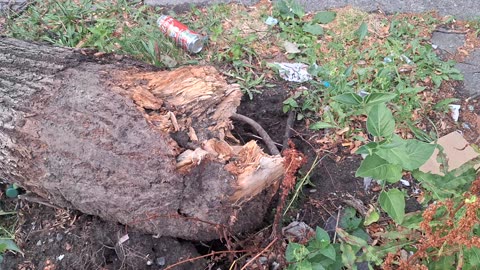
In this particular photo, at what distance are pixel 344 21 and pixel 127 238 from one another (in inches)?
84.5

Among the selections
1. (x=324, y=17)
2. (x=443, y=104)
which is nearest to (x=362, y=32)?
(x=324, y=17)

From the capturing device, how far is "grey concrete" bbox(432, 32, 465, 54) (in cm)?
333

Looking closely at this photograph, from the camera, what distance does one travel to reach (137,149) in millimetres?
1972

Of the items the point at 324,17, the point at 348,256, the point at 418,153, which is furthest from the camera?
the point at 324,17

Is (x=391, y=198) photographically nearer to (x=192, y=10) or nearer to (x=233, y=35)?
(x=233, y=35)

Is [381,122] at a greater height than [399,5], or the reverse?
[381,122]

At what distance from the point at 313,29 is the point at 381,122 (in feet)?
6.07

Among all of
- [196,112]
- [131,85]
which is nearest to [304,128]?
[196,112]

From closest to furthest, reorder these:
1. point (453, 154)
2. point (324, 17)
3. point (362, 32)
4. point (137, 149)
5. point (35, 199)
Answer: point (137, 149) < point (35, 199) < point (453, 154) < point (362, 32) < point (324, 17)

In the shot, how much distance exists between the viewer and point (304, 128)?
2.80 metres

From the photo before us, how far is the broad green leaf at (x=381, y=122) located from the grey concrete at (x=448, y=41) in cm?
195

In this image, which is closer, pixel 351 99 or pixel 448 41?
pixel 351 99

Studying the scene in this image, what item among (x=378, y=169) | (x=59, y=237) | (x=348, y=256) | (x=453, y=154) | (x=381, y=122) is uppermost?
(x=381, y=122)

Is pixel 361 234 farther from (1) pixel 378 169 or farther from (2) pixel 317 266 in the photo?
(1) pixel 378 169
